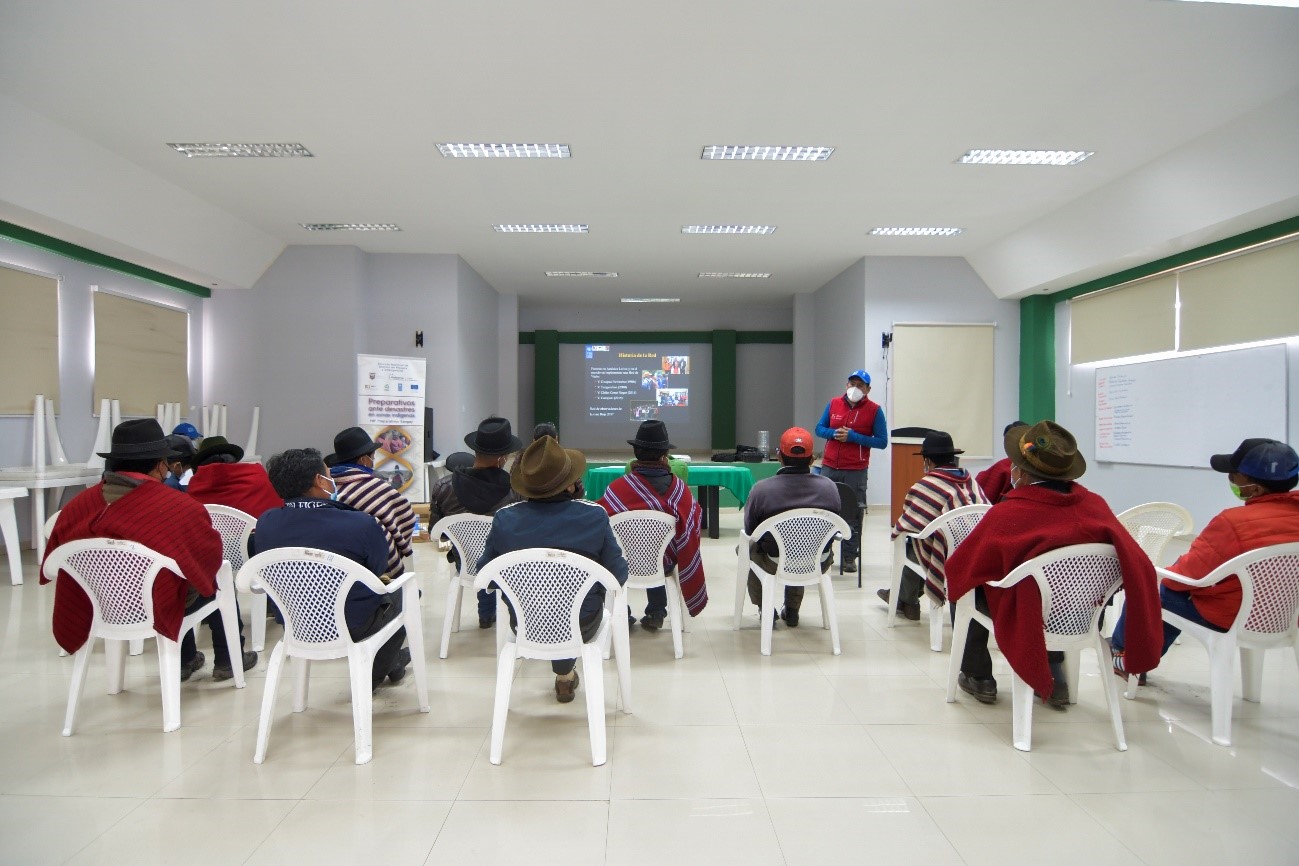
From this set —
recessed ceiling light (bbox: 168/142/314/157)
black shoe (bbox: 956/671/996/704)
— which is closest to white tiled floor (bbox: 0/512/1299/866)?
black shoe (bbox: 956/671/996/704)

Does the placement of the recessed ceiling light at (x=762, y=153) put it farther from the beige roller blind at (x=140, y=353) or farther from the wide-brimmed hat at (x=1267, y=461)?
the beige roller blind at (x=140, y=353)

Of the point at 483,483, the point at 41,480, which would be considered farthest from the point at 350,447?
the point at 41,480

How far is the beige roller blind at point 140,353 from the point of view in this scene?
6.95m

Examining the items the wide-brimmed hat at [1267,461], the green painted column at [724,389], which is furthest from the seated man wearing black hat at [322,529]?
the green painted column at [724,389]

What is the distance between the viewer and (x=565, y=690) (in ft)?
9.45

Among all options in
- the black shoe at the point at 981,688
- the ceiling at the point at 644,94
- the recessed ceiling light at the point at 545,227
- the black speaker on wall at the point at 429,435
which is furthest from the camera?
the black speaker on wall at the point at 429,435

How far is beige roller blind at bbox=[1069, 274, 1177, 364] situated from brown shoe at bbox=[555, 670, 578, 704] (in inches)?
271

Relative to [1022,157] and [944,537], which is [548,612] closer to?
[944,537]

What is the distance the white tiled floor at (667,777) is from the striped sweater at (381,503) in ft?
2.17

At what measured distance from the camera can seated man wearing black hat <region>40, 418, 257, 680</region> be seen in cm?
258

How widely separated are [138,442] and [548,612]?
1831 millimetres

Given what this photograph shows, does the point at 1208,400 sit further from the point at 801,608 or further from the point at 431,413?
the point at 431,413

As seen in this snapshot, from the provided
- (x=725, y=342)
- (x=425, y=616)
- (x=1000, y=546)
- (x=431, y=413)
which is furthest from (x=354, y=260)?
(x=1000, y=546)

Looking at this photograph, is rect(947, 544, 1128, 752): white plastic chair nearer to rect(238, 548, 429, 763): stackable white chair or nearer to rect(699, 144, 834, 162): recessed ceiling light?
rect(238, 548, 429, 763): stackable white chair
